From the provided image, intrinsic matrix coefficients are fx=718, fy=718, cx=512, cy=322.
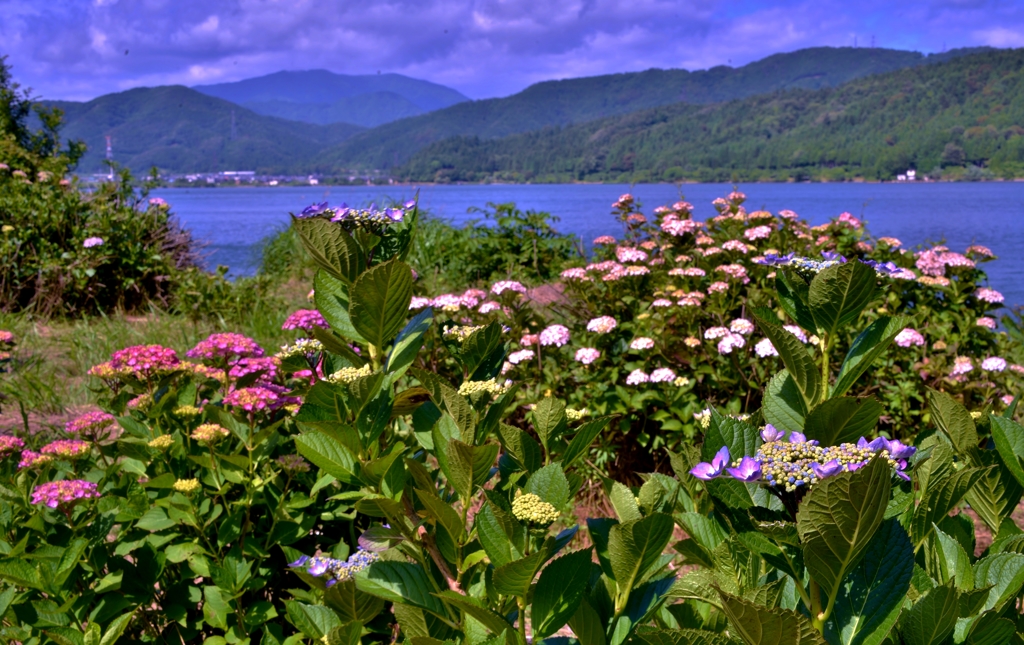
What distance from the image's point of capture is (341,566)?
1.31 m

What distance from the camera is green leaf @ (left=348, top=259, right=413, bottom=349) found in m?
1.01

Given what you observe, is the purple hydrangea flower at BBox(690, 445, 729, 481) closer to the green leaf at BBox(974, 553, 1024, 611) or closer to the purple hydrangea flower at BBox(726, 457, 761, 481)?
the purple hydrangea flower at BBox(726, 457, 761, 481)

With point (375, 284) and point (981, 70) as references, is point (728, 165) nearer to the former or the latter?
point (981, 70)

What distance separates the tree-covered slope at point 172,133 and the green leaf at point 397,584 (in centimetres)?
7110

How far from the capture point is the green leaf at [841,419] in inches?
32.6

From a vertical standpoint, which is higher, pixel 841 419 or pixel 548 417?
pixel 841 419

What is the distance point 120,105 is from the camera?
75000 millimetres

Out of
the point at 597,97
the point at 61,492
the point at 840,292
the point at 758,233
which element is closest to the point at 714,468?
the point at 840,292

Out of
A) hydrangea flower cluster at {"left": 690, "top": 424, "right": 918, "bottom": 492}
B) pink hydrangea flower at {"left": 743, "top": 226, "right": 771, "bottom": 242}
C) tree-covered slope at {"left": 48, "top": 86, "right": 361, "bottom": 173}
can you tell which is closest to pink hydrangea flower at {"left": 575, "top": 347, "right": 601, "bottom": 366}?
pink hydrangea flower at {"left": 743, "top": 226, "right": 771, "bottom": 242}

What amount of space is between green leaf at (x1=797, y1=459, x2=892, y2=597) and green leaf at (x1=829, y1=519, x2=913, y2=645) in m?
0.07

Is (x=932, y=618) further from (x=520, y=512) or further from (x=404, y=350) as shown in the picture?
(x=404, y=350)

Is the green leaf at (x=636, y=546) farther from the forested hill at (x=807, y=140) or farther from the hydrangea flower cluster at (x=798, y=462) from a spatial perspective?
the forested hill at (x=807, y=140)

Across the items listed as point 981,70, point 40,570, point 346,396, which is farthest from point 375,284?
point 981,70

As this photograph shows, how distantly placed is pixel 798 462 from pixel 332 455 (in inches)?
26.6
